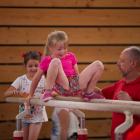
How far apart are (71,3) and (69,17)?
21 centimetres

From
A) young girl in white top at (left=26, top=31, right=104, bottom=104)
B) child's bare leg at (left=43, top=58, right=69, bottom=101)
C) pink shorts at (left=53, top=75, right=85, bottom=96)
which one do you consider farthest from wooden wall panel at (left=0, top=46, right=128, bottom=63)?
child's bare leg at (left=43, top=58, right=69, bottom=101)

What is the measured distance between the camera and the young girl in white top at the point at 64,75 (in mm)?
1979

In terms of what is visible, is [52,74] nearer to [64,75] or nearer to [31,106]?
[64,75]

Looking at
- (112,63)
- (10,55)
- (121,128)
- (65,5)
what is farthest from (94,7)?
(121,128)

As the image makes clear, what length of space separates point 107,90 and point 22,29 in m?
1.78

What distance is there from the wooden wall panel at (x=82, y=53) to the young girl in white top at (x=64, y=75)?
1.33m

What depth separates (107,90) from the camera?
2.38 m

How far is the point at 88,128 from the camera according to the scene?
3555mm

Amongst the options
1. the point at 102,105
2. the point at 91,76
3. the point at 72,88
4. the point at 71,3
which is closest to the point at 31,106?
the point at 72,88

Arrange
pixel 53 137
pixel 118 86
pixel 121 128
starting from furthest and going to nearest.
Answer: pixel 53 137 → pixel 118 86 → pixel 121 128

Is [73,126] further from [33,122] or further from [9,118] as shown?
[9,118]

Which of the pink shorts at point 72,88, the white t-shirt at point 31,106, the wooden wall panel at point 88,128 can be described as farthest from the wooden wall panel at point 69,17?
the pink shorts at point 72,88

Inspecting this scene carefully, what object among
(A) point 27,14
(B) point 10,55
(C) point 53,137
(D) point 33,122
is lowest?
(C) point 53,137

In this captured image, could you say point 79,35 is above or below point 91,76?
above
